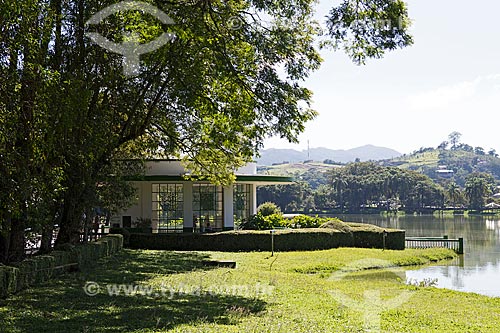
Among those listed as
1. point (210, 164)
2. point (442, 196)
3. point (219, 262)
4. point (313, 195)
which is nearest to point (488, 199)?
point (442, 196)

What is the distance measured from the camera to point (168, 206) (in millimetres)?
27750

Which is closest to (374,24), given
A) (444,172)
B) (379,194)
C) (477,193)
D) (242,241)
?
(242,241)

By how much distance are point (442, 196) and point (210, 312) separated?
3622 inches

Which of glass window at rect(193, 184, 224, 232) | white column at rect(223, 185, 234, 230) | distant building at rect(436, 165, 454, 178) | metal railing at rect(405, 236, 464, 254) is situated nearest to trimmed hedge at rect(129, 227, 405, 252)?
glass window at rect(193, 184, 224, 232)

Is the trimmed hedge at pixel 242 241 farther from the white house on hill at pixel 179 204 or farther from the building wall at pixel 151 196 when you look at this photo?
the white house on hill at pixel 179 204

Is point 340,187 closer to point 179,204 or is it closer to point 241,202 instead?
point 241,202

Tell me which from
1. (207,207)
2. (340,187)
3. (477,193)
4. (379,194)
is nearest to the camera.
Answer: (207,207)

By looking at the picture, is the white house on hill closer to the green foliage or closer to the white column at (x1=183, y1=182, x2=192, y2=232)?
the white column at (x1=183, y1=182, x2=192, y2=232)

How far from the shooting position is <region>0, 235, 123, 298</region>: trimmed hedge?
1005 cm

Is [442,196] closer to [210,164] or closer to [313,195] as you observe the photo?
[313,195]

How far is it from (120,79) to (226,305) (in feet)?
25.6

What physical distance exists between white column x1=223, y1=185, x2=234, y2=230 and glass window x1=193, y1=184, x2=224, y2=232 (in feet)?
0.58

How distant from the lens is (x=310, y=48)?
591 inches

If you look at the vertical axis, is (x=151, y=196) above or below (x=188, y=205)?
above
